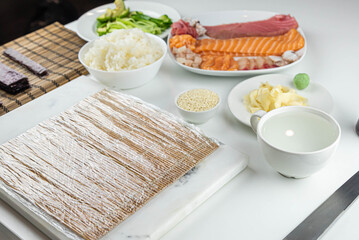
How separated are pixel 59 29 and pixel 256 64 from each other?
0.83 m

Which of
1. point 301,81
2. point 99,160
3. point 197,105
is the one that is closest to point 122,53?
point 197,105

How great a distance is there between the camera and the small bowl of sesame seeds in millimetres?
1070

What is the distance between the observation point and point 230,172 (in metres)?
0.92

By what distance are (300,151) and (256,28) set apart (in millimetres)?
751

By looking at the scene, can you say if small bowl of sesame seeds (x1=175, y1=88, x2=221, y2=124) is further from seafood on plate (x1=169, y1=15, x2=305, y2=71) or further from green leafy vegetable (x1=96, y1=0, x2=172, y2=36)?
green leafy vegetable (x1=96, y1=0, x2=172, y2=36)

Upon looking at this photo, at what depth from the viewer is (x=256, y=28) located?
1489 millimetres

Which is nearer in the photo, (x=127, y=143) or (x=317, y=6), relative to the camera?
(x=127, y=143)

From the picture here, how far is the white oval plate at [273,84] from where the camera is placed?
42.9 inches

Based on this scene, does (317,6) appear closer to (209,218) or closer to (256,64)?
(256,64)

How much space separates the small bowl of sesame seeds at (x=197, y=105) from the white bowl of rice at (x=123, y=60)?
181 millimetres

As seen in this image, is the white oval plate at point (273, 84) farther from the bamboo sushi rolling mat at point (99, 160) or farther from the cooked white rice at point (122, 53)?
the cooked white rice at point (122, 53)

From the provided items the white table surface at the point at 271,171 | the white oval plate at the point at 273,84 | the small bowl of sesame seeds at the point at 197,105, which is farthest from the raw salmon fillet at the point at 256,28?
the small bowl of sesame seeds at the point at 197,105

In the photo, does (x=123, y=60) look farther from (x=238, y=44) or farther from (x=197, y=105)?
(x=238, y=44)

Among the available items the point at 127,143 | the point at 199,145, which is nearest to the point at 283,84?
the point at 199,145
